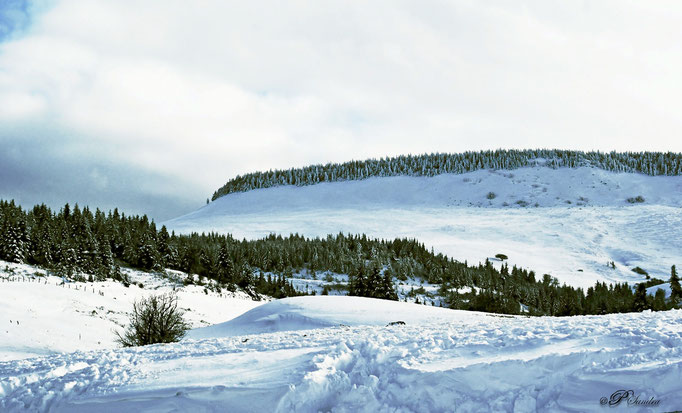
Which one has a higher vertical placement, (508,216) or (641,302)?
(508,216)

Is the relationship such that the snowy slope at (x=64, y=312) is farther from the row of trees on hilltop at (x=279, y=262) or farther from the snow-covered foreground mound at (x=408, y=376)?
the snow-covered foreground mound at (x=408, y=376)

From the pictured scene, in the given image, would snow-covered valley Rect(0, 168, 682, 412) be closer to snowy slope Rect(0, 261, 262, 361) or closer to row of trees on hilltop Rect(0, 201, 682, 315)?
snowy slope Rect(0, 261, 262, 361)

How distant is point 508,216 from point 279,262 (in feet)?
250

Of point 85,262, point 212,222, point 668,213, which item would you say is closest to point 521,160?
point 668,213

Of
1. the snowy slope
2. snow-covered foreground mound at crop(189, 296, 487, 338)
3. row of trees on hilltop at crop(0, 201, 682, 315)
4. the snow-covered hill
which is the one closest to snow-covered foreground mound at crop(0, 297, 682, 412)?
snow-covered foreground mound at crop(189, 296, 487, 338)

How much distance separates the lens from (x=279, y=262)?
88188 millimetres

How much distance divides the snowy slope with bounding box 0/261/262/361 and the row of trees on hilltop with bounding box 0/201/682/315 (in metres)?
4.67

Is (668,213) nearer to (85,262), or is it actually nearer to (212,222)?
(212,222)

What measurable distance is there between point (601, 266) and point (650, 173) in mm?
94566

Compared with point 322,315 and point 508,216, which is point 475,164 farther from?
point 322,315

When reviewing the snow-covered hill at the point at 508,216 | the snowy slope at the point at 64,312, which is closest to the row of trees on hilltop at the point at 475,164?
the snow-covered hill at the point at 508,216

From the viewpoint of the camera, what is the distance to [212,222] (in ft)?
468

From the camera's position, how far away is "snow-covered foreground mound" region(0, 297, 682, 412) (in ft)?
24.2

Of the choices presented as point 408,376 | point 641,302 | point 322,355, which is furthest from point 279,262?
point 408,376
